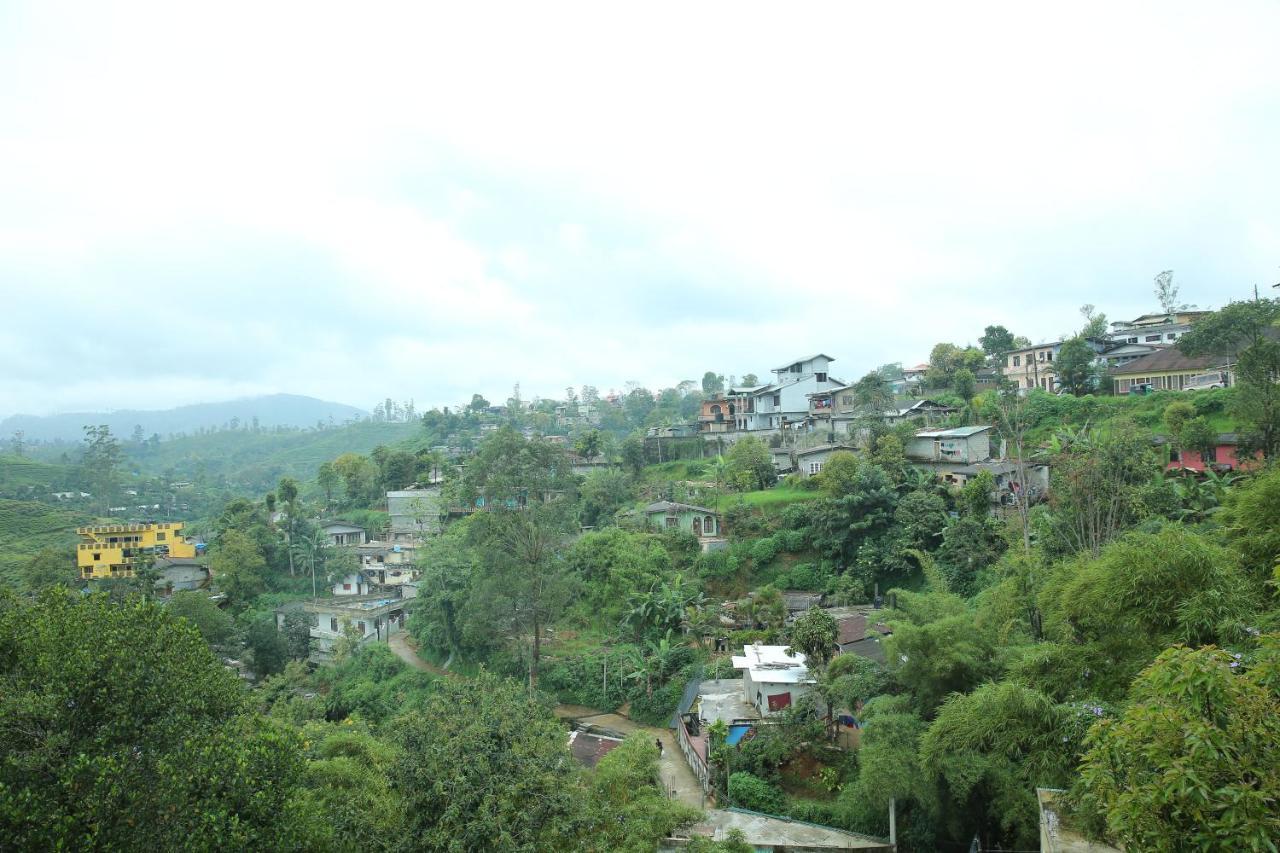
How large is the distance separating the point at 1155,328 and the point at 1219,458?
18370 mm

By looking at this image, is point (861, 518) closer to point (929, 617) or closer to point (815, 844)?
point (929, 617)

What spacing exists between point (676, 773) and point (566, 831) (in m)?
9.31

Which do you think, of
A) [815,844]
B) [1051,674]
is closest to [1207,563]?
[1051,674]

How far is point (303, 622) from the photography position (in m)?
28.0

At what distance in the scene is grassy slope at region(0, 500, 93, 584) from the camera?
128ft

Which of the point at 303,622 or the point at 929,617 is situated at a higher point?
the point at 929,617

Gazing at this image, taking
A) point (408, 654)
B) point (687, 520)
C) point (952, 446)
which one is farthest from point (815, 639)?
point (408, 654)

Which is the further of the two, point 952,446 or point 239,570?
point 239,570

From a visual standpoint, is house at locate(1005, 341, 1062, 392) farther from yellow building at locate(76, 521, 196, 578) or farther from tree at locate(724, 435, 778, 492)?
yellow building at locate(76, 521, 196, 578)

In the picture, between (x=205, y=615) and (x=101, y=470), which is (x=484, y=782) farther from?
(x=101, y=470)

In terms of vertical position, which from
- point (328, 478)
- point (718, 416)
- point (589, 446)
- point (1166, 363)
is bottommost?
point (328, 478)

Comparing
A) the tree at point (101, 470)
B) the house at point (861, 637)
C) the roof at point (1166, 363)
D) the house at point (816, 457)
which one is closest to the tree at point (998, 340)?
the roof at point (1166, 363)

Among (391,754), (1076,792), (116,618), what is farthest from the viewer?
(391,754)

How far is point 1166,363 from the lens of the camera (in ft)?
101
